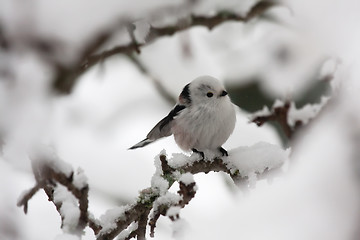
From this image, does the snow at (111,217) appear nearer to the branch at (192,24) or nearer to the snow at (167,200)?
the snow at (167,200)

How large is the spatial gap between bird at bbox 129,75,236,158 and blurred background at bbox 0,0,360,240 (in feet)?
0.25

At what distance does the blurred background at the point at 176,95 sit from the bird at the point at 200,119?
78 mm

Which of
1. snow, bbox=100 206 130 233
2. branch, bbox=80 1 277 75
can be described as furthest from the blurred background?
snow, bbox=100 206 130 233

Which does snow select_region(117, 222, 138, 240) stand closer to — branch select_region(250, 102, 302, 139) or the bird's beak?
branch select_region(250, 102, 302, 139)

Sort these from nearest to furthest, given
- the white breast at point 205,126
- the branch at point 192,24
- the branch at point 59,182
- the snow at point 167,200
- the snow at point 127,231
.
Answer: the branch at point 59,182 < the snow at point 167,200 < the snow at point 127,231 < the branch at point 192,24 < the white breast at point 205,126

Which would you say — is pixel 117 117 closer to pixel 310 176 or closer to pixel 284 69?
pixel 284 69

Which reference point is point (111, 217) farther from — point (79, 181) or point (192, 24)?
point (192, 24)

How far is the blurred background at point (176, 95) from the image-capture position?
0.43 meters

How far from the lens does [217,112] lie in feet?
5.56

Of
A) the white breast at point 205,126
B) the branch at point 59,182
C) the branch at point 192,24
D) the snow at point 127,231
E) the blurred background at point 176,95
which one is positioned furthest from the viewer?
the white breast at point 205,126

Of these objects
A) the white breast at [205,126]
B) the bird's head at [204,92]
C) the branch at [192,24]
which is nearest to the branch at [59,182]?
the branch at [192,24]

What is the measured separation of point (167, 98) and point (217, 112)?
32 centimetres

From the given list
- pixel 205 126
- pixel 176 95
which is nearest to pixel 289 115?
pixel 205 126

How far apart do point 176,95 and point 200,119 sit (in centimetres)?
25
